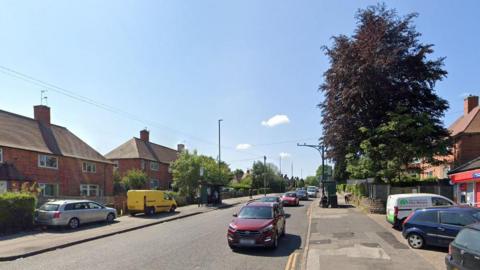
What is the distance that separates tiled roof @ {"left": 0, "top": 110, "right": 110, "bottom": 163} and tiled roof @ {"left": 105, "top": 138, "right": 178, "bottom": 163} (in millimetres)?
12258

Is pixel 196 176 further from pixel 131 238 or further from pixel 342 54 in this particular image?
pixel 131 238

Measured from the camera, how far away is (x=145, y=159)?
5800 cm

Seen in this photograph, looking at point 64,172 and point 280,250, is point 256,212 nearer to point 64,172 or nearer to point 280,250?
point 280,250

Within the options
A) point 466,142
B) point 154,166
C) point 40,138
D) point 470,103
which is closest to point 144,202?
point 40,138

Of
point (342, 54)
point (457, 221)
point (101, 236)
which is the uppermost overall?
point (342, 54)

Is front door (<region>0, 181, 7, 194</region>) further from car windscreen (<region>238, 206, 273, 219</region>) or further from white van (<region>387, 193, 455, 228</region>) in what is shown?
white van (<region>387, 193, 455, 228</region>)

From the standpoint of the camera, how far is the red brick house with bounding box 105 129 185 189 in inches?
2259

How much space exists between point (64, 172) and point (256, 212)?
27.3m

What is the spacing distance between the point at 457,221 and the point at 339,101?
21.8m

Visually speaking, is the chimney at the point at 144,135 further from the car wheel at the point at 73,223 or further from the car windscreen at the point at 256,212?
the car windscreen at the point at 256,212

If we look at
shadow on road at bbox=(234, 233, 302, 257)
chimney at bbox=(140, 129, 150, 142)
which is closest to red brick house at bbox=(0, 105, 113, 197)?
chimney at bbox=(140, 129, 150, 142)

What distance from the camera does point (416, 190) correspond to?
30984 millimetres

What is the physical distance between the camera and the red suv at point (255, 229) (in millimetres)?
14453

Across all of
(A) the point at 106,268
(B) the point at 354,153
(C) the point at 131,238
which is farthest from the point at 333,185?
(A) the point at 106,268
